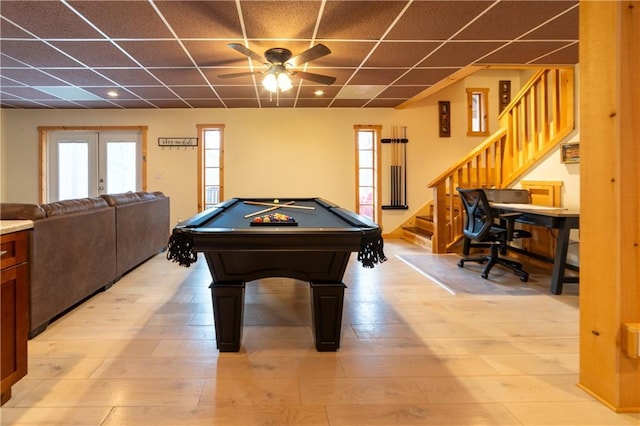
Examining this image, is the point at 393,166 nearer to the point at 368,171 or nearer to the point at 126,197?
the point at 368,171

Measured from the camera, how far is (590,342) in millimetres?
1773

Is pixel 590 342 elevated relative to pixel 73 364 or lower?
elevated

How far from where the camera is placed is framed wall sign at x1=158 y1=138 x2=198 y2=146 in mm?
6867

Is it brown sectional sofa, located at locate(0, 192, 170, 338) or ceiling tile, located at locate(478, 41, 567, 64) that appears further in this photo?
ceiling tile, located at locate(478, 41, 567, 64)

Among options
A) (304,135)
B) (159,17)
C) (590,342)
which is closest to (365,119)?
(304,135)

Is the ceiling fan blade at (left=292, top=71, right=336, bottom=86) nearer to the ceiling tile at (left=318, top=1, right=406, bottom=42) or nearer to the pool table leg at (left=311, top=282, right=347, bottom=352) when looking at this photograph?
the ceiling tile at (left=318, top=1, right=406, bottom=42)

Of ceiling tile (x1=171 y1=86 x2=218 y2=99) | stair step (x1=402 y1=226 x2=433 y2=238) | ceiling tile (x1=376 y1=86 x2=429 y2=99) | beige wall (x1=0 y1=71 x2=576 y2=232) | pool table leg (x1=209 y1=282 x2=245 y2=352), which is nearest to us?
pool table leg (x1=209 y1=282 x2=245 y2=352)

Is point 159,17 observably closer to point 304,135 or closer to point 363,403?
point 363,403

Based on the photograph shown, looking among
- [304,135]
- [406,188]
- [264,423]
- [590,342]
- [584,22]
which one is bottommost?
[264,423]

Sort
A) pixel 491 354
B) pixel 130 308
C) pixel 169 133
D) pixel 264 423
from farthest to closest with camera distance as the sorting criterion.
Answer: pixel 169 133
pixel 130 308
pixel 491 354
pixel 264 423

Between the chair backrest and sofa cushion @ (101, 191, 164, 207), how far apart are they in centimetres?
379

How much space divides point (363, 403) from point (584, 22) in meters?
2.08

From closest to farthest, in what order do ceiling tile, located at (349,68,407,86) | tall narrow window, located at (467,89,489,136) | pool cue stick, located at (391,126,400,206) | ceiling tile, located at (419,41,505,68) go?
1. ceiling tile, located at (419,41,505,68)
2. ceiling tile, located at (349,68,407,86)
3. pool cue stick, located at (391,126,400,206)
4. tall narrow window, located at (467,89,489,136)

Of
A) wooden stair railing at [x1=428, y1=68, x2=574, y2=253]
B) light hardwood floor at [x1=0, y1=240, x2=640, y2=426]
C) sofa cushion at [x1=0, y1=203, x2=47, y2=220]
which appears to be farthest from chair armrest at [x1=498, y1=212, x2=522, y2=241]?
sofa cushion at [x1=0, y1=203, x2=47, y2=220]
